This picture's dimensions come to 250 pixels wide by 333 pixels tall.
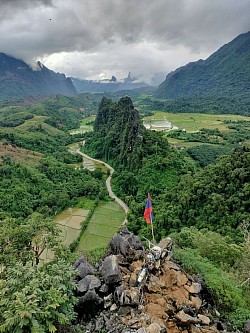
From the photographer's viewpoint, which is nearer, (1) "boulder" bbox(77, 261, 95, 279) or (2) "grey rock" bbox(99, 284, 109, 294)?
Answer: (2) "grey rock" bbox(99, 284, 109, 294)

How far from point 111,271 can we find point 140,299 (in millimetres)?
2013

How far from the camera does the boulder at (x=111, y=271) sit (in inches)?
573

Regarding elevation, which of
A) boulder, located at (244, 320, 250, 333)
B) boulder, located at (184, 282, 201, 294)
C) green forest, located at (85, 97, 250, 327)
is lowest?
green forest, located at (85, 97, 250, 327)

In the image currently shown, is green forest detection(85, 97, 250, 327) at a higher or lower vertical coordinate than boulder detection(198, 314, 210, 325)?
lower

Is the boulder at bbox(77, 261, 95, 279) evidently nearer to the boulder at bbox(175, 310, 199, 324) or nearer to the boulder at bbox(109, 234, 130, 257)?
the boulder at bbox(109, 234, 130, 257)

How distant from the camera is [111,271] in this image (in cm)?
1475

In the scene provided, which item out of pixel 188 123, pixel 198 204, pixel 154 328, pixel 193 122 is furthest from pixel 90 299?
pixel 193 122

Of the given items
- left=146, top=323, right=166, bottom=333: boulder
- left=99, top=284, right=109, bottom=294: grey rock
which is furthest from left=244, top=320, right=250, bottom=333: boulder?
left=99, top=284, right=109, bottom=294: grey rock

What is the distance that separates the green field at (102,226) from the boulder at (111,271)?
2445 centimetres

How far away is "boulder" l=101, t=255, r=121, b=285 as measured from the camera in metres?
14.5

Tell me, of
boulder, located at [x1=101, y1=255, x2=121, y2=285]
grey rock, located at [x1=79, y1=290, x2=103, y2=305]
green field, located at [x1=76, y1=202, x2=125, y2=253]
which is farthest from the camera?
green field, located at [x1=76, y1=202, x2=125, y2=253]

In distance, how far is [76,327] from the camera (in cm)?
1244

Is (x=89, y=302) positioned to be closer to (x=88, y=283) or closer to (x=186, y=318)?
(x=88, y=283)

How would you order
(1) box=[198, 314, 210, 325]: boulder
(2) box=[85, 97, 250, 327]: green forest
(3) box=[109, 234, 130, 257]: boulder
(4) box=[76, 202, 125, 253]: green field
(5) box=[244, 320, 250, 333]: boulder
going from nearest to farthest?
(1) box=[198, 314, 210, 325]: boulder → (5) box=[244, 320, 250, 333]: boulder → (3) box=[109, 234, 130, 257]: boulder → (2) box=[85, 97, 250, 327]: green forest → (4) box=[76, 202, 125, 253]: green field
